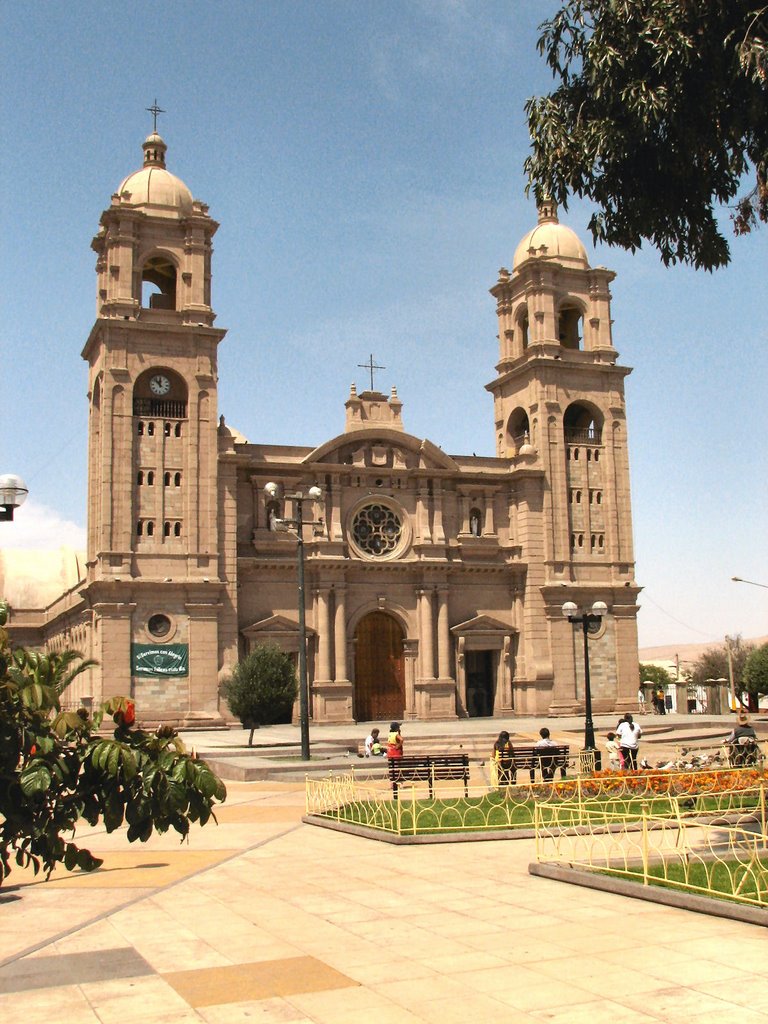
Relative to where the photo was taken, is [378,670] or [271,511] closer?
[271,511]

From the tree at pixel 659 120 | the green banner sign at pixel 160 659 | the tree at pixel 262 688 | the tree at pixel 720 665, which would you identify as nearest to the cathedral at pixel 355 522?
the green banner sign at pixel 160 659

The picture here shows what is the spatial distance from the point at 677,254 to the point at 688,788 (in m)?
8.45

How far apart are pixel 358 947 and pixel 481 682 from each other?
44303 millimetres

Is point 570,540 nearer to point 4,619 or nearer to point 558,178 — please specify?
point 558,178

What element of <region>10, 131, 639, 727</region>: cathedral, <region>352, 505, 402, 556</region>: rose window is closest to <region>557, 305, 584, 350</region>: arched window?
<region>10, 131, 639, 727</region>: cathedral

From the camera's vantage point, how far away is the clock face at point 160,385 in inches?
1923

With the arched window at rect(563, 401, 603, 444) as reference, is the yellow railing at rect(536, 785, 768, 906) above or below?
below

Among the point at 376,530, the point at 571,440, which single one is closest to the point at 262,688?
the point at 376,530

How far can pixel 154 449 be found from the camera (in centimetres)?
4766

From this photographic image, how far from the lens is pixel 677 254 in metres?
17.5

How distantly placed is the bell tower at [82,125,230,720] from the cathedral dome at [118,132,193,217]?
0.21 ft

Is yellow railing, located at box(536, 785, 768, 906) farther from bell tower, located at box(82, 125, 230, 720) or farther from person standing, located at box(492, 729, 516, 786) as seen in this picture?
bell tower, located at box(82, 125, 230, 720)

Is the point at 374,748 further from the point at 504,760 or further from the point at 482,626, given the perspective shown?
the point at 482,626

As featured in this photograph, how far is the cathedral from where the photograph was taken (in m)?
46.7
